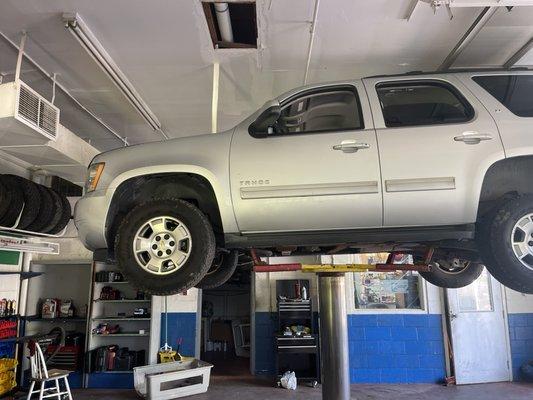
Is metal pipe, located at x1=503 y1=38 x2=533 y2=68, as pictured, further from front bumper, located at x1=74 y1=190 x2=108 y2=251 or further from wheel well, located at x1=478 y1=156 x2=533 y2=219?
front bumper, located at x1=74 y1=190 x2=108 y2=251

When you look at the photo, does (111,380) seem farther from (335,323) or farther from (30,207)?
(335,323)

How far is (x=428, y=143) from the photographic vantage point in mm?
2457

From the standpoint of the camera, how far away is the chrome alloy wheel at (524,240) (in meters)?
2.37

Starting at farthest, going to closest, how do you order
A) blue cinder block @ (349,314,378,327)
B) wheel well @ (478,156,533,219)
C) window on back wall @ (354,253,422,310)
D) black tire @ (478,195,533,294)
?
window on back wall @ (354,253,422,310) < blue cinder block @ (349,314,378,327) < wheel well @ (478,156,533,219) < black tire @ (478,195,533,294)

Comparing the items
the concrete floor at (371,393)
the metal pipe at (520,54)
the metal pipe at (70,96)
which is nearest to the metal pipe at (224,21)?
A: the metal pipe at (70,96)

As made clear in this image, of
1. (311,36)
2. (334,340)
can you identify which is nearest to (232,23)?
(311,36)

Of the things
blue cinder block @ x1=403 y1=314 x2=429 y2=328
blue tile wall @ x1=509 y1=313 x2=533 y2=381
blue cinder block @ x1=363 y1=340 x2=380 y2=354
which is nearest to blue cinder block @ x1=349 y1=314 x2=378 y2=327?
blue cinder block @ x1=363 y1=340 x2=380 y2=354

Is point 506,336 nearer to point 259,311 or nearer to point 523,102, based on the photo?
point 259,311

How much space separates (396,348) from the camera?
714 cm

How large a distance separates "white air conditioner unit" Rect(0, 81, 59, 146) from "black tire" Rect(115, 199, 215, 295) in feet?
6.27

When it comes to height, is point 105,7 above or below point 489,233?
above

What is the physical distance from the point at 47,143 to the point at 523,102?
437cm

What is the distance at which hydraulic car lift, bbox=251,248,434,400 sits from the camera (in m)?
3.28

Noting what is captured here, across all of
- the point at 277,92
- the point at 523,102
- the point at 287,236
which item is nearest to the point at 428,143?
the point at 523,102
